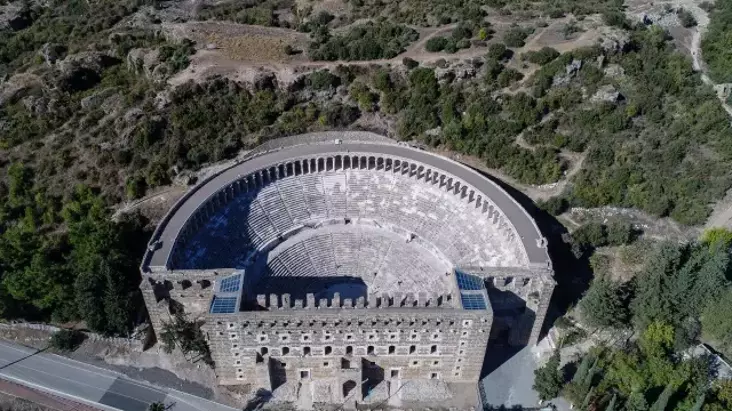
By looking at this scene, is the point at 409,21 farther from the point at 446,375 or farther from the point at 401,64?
the point at 446,375

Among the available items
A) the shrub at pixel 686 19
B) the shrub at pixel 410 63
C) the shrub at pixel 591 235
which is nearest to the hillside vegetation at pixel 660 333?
the shrub at pixel 591 235

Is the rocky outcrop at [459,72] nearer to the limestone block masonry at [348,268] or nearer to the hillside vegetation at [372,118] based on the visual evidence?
the hillside vegetation at [372,118]

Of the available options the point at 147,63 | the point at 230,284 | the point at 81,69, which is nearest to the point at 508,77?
the point at 230,284

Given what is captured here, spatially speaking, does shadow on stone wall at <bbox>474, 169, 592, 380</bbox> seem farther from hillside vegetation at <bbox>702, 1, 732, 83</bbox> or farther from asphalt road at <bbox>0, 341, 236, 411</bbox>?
hillside vegetation at <bbox>702, 1, 732, 83</bbox>

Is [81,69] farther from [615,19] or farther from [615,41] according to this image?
[615,19]

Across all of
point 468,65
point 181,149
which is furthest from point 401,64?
point 181,149

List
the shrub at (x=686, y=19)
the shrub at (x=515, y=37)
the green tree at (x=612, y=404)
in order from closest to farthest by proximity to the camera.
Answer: the green tree at (x=612, y=404) → the shrub at (x=515, y=37) → the shrub at (x=686, y=19)
